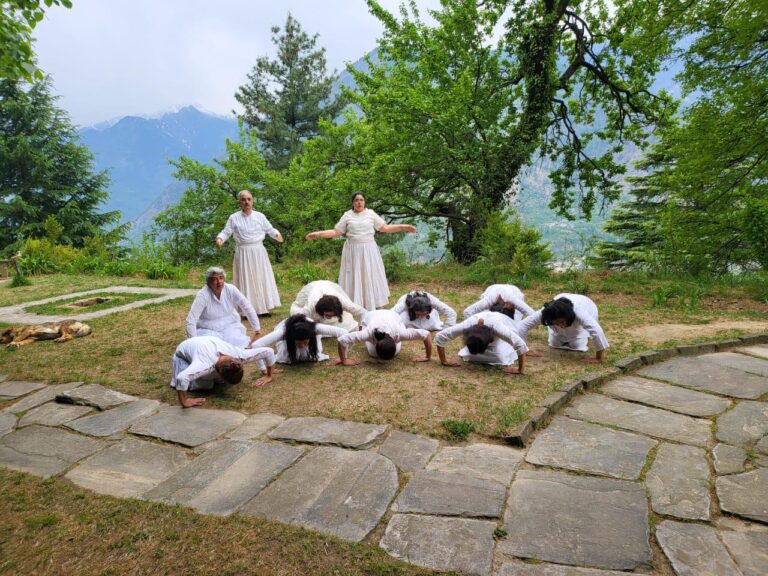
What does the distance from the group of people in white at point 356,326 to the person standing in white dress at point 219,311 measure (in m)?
0.01

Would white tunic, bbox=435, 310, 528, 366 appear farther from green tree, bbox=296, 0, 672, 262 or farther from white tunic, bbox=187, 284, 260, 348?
green tree, bbox=296, 0, 672, 262

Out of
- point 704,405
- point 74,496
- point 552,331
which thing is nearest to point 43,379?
point 74,496

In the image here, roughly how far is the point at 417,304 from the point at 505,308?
1099 millimetres

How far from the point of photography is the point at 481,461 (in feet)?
10.9

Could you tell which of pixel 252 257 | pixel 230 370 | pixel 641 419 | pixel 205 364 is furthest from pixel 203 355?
pixel 641 419

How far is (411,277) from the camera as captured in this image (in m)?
11.0

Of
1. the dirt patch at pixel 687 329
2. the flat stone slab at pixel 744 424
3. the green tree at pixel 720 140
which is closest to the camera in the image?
the flat stone slab at pixel 744 424

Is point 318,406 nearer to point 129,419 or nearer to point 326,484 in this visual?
point 326,484

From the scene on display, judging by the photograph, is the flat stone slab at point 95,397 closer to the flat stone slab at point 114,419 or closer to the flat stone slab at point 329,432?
the flat stone slab at point 114,419

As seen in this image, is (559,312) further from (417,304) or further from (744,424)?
(744,424)

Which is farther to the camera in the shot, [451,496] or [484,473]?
[484,473]

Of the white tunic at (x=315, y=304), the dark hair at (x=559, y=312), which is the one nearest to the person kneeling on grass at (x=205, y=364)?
the white tunic at (x=315, y=304)

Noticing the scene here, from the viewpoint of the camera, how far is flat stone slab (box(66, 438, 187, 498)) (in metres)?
3.10

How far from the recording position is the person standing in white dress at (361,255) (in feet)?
22.1
